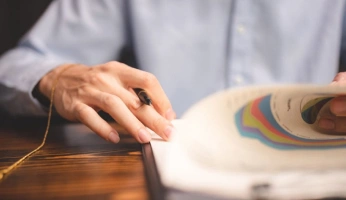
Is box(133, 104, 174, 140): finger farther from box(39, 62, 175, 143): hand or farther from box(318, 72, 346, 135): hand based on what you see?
box(318, 72, 346, 135): hand

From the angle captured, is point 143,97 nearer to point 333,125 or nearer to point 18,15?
point 333,125

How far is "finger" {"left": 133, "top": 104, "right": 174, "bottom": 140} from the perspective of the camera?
491mm

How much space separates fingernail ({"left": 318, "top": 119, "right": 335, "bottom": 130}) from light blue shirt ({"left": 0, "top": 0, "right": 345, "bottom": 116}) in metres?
0.42

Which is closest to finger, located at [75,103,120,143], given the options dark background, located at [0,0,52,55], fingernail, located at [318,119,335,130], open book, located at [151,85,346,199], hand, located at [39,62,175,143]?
hand, located at [39,62,175,143]

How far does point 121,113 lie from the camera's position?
0.52 m

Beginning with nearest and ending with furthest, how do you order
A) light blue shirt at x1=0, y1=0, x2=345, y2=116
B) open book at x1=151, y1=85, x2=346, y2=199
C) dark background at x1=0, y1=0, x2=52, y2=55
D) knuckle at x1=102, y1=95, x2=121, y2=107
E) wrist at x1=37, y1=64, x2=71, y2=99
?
open book at x1=151, y1=85, x2=346, y2=199, knuckle at x1=102, y1=95, x2=121, y2=107, wrist at x1=37, y1=64, x2=71, y2=99, light blue shirt at x1=0, y1=0, x2=345, y2=116, dark background at x1=0, y1=0, x2=52, y2=55

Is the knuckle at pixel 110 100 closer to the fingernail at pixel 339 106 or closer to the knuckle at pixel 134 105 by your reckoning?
the knuckle at pixel 134 105

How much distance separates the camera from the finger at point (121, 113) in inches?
19.6

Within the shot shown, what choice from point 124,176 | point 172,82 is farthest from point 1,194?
point 172,82

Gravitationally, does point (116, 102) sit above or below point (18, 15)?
below

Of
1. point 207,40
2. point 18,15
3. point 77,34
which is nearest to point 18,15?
point 18,15

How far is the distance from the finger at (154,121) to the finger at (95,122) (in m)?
0.04

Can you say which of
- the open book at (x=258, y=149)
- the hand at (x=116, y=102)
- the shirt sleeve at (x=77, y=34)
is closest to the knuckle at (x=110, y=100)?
the hand at (x=116, y=102)

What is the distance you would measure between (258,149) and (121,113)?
195 millimetres
